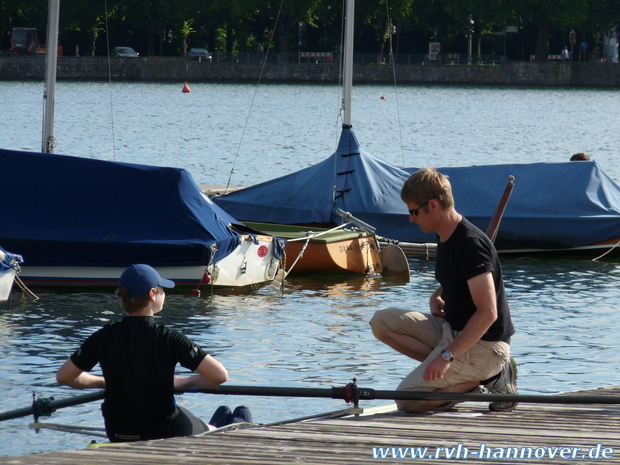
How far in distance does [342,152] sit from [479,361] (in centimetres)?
1248

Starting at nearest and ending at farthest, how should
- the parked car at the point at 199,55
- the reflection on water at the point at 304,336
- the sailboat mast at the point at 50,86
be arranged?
1. the reflection on water at the point at 304,336
2. the sailboat mast at the point at 50,86
3. the parked car at the point at 199,55

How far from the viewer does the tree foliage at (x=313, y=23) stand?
86.9 m

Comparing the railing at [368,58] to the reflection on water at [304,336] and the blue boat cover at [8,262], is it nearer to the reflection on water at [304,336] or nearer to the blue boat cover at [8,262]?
the reflection on water at [304,336]

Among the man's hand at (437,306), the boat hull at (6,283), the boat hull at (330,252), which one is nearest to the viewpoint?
the man's hand at (437,306)

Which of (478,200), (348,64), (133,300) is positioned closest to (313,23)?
(348,64)

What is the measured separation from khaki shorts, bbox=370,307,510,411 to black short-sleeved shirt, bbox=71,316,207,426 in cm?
146

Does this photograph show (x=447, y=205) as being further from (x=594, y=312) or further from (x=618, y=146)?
(x=618, y=146)

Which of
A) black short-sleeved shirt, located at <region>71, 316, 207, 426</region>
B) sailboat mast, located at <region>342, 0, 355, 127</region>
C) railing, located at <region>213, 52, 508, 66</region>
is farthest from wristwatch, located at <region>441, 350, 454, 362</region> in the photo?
railing, located at <region>213, 52, 508, 66</region>

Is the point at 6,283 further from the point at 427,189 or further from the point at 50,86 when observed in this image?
the point at 427,189

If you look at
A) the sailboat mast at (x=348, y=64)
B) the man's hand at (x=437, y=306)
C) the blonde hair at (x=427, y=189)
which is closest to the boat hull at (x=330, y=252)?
the sailboat mast at (x=348, y=64)

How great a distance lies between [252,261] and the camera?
47.4 ft

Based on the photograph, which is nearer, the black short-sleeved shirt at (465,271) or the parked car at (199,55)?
the black short-sleeved shirt at (465,271)

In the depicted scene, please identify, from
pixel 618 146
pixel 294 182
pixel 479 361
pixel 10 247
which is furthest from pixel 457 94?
pixel 479 361

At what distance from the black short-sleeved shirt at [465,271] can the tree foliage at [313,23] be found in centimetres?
7918
